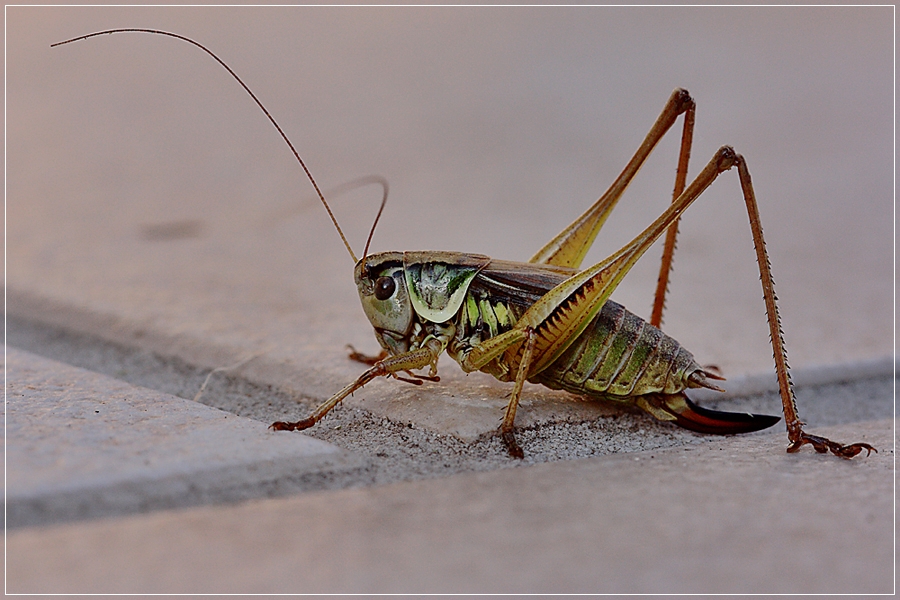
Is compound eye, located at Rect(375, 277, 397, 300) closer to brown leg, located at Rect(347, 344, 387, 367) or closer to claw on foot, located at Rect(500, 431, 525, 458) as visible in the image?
brown leg, located at Rect(347, 344, 387, 367)

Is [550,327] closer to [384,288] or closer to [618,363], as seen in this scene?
[618,363]

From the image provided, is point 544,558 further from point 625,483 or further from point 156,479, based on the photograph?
point 156,479

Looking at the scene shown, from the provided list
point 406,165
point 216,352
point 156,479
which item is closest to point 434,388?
point 216,352

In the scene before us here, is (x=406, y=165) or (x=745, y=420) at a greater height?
(x=406, y=165)

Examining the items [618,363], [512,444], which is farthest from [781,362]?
Result: [512,444]

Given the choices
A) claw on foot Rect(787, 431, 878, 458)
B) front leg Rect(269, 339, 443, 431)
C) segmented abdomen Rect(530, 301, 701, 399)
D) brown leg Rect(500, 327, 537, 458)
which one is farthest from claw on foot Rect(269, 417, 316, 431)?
Answer: claw on foot Rect(787, 431, 878, 458)

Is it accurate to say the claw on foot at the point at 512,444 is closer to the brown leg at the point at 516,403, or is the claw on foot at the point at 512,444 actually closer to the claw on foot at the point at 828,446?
the brown leg at the point at 516,403
